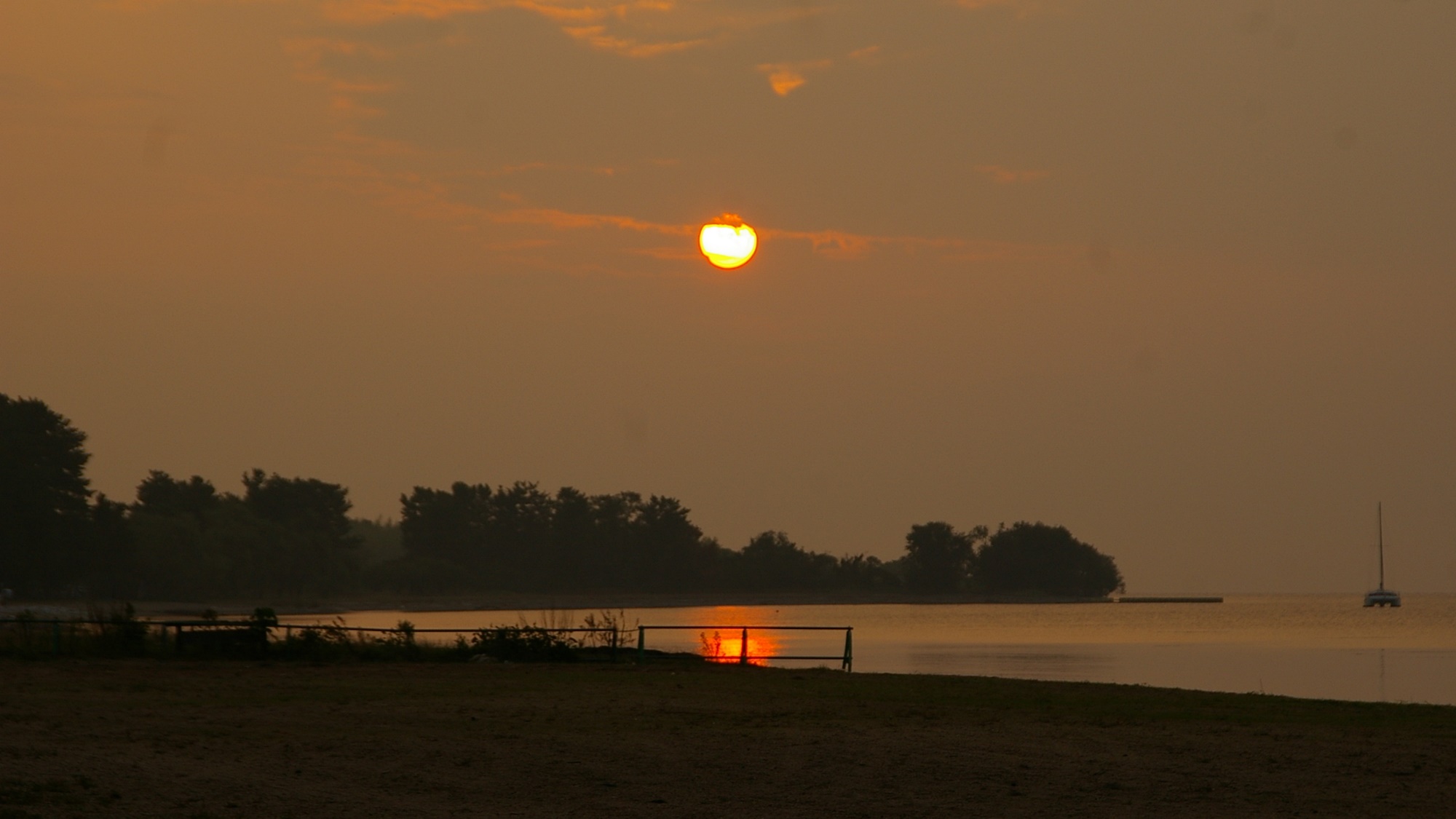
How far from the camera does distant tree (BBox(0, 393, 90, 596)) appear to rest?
4028 inches

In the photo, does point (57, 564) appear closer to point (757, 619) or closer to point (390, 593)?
point (390, 593)

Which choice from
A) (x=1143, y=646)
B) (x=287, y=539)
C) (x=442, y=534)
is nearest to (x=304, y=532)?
(x=287, y=539)

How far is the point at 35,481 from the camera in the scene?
104 m

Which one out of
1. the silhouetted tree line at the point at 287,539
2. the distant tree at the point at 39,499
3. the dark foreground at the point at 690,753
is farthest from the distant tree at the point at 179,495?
the dark foreground at the point at 690,753

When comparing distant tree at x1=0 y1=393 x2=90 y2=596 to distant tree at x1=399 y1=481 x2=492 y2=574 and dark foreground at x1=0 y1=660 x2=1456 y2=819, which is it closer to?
distant tree at x1=399 y1=481 x2=492 y2=574

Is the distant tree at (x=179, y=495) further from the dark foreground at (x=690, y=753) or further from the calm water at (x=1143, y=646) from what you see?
the dark foreground at (x=690, y=753)

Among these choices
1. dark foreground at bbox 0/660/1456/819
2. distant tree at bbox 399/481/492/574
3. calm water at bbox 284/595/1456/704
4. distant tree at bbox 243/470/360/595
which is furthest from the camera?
distant tree at bbox 399/481/492/574

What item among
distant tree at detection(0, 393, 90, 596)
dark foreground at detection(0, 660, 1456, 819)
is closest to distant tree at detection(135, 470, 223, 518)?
distant tree at detection(0, 393, 90, 596)

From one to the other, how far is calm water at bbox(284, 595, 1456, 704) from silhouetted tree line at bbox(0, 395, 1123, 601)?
393 inches

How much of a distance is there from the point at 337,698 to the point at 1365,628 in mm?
120148

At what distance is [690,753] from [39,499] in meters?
96.9

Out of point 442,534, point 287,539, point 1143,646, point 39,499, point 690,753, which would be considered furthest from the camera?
point 442,534

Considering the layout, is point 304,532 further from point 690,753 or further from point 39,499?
point 690,753

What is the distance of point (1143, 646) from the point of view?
90688 mm
